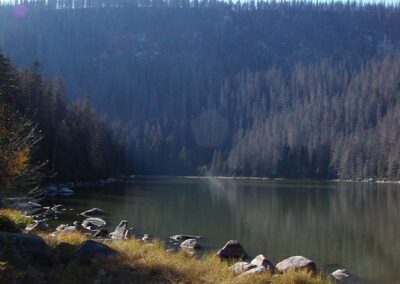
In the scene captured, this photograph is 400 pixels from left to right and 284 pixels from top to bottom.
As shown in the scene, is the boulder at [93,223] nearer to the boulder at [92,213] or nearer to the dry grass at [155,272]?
the boulder at [92,213]

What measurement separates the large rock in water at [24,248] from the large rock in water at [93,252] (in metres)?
0.93

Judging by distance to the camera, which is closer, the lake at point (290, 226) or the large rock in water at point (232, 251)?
the large rock in water at point (232, 251)

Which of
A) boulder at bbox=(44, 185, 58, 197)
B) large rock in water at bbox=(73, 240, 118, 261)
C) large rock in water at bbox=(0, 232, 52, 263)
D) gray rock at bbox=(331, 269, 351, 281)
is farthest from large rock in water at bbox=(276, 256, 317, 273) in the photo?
boulder at bbox=(44, 185, 58, 197)

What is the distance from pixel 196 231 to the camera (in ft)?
124

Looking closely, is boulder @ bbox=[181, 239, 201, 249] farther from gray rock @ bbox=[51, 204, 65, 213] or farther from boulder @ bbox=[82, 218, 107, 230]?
gray rock @ bbox=[51, 204, 65, 213]

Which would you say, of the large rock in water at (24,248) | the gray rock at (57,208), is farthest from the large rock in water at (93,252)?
the gray rock at (57,208)

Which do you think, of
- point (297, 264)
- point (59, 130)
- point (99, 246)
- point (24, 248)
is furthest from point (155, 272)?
point (59, 130)

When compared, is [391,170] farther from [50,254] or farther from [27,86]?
[50,254]

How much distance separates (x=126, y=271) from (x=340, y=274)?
1388cm

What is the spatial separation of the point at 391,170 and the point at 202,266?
134 m

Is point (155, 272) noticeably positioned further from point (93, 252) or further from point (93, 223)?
point (93, 223)

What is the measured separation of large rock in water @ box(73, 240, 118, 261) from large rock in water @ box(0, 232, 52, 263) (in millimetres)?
926

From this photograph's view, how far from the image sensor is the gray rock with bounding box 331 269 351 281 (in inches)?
946

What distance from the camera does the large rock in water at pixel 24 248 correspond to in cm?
1363
